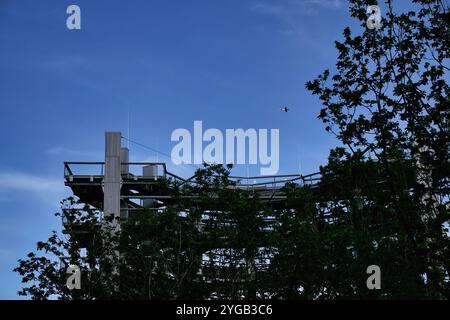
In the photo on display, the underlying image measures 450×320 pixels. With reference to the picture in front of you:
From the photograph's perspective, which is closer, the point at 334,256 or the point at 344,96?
the point at 344,96

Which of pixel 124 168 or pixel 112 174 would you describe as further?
pixel 124 168

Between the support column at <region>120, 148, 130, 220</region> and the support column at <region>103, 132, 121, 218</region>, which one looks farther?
the support column at <region>120, 148, 130, 220</region>

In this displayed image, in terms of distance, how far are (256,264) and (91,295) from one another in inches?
281

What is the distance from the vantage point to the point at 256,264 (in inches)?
1199

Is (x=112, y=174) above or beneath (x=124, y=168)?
beneath

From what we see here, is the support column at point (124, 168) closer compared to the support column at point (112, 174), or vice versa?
the support column at point (112, 174)

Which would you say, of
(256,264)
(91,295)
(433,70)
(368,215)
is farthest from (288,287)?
(433,70)

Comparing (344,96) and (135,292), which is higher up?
(344,96)

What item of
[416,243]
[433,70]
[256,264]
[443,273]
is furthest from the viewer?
[256,264]

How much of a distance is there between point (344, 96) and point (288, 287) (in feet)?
43.4
